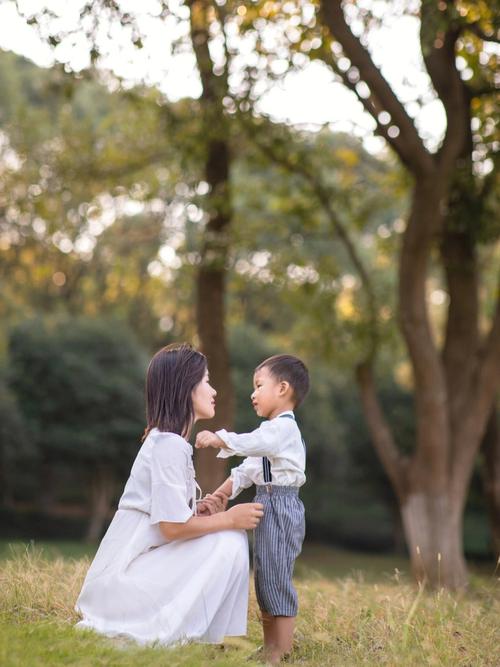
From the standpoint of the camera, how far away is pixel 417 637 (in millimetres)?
4766

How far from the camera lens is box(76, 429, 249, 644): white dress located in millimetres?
4090

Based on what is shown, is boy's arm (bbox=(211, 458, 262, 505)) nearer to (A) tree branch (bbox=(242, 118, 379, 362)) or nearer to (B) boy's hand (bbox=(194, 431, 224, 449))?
(B) boy's hand (bbox=(194, 431, 224, 449))

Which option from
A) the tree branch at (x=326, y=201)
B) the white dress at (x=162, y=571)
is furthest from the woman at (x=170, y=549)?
the tree branch at (x=326, y=201)

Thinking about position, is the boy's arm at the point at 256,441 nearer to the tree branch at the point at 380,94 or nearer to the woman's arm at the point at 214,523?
the woman's arm at the point at 214,523

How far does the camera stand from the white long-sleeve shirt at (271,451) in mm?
4184

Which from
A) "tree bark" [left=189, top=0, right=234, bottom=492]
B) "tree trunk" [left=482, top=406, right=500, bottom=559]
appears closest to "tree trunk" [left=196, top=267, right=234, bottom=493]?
"tree bark" [left=189, top=0, right=234, bottom=492]

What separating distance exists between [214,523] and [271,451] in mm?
439

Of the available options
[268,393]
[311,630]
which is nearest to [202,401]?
[268,393]

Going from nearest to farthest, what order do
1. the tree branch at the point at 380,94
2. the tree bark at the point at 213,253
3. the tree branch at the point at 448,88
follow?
the tree branch at the point at 380,94 → the tree branch at the point at 448,88 → the tree bark at the point at 213,253

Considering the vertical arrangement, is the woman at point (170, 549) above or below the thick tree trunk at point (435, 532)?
above

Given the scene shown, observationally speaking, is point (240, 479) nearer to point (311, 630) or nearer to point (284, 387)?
point (284, 387)

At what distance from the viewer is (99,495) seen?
2817cm

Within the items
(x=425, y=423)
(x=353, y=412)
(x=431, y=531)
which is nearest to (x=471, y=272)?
(x=425, y=423)

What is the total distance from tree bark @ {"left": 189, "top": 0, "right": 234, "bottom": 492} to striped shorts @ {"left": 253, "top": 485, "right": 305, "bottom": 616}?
18.5 feet
